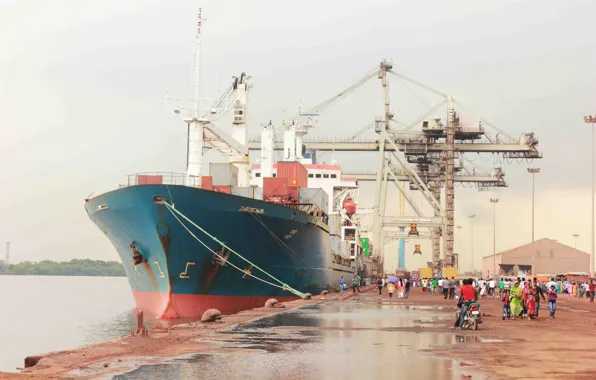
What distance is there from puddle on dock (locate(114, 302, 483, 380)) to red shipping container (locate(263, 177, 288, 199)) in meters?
22.3

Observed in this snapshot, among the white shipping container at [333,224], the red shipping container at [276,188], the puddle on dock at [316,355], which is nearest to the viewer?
the puddle on dock at [316,355]

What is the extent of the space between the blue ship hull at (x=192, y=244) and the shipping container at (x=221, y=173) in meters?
5.11

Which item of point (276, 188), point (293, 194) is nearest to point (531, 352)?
point (276, 188)

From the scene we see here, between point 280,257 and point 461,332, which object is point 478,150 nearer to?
point 280,257

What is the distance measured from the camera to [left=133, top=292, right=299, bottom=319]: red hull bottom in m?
33.6

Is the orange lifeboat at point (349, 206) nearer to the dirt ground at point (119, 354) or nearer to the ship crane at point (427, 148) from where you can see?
the ship crane at point (427, 148)

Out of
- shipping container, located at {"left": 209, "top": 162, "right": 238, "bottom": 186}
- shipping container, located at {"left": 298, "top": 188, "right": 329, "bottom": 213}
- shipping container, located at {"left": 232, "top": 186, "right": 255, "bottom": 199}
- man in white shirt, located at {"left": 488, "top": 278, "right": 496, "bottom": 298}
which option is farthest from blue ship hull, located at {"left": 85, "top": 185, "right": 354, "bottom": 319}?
man in white shirt, located at {"left": 488, "top": 278, "right": 496, "bottom": 298}

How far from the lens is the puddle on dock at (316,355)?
37.7 ft

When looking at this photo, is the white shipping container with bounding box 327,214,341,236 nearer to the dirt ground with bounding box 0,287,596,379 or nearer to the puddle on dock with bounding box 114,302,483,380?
the puddle on dock with bounding box 114,302,483,380

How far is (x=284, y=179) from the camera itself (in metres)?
44.7

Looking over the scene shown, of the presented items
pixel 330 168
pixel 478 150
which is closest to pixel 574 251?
pixel 478 150

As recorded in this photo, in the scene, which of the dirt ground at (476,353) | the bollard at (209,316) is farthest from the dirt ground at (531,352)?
the bollard at (209,316)

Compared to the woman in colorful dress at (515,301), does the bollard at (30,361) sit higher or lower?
lower

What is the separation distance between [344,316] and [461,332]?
651 cm
